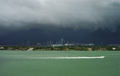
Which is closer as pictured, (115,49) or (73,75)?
(73,75)

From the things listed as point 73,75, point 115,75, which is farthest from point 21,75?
point 115,75

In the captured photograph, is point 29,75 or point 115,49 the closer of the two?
point 29,75

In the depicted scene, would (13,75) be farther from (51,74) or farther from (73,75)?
(73,75)

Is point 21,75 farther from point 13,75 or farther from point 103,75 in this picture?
point 103,75

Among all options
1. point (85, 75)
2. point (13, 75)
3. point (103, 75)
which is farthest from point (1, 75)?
point (103, 75)

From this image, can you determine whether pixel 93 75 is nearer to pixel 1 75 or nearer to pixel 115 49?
pixel 1 75

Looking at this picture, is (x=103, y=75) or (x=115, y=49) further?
(x=115, y=49)

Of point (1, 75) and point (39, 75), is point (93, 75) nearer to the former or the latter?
point (39, 75)

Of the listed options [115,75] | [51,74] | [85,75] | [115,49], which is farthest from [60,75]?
[115,49]
